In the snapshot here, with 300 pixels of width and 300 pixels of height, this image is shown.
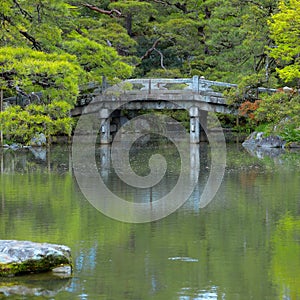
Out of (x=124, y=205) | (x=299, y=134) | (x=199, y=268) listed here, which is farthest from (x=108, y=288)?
(x=299, y=134)

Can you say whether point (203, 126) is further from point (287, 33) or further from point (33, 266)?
point (33, 266)

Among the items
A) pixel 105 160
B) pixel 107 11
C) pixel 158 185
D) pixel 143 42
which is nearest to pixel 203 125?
pixel 143 42

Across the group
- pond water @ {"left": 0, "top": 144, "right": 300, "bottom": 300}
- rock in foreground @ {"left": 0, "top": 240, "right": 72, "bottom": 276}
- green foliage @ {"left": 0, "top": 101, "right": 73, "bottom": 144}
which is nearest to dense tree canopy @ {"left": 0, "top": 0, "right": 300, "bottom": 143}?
green foliage @ {"left": 0, "top": 101, "right": 73, "bottom": 144}

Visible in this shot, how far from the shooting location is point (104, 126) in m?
27.5

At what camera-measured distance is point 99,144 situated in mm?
27297

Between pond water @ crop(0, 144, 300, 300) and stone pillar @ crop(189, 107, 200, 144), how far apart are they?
11620 millimetres

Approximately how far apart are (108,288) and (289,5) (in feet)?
65.1

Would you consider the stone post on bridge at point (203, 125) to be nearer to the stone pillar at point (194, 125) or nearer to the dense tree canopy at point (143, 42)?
the dense tree canopy at point (143, 42)

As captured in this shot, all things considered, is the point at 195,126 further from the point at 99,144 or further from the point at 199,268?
the point at 199,268

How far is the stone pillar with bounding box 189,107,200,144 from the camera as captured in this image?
87.9ft

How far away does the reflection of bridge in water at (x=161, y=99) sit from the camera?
26.5 metres

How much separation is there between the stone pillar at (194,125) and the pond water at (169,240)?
38.1 ft

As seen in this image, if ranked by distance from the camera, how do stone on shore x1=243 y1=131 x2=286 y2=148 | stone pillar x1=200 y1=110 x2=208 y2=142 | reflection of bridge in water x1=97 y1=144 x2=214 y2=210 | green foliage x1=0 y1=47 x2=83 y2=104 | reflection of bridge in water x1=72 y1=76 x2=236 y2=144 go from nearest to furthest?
reflection of bridge in water x1=97 y1=144 x2=214 y2=210 < green foliage x1=0 y1=47 x2=83 y2=104 < stone on shore x1=243 y1=131 x2=286 y2=148 < reflection of bridge in water x1=72 y1=76 x2=236 y2=144 < stone pillar x1=200 y1=110 x2=208 y2=142

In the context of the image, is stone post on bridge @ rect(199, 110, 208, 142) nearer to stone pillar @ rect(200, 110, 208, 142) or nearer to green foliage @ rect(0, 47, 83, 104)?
stone pillar @ rect(200, 110, 208, 142)
